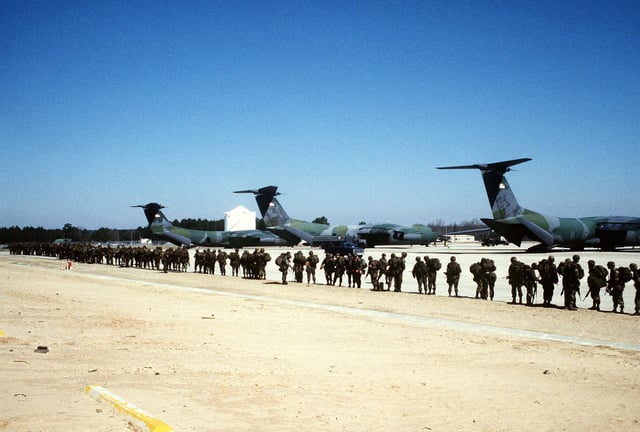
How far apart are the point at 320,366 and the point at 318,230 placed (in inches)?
1947

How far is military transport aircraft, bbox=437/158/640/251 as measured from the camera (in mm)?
40094

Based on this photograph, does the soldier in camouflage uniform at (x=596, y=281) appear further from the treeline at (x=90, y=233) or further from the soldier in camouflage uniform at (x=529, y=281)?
the treeline at (x=90, y=233)

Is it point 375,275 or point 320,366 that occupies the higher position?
point 375,275

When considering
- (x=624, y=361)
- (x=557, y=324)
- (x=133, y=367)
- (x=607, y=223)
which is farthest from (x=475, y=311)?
(x=607, y=223)

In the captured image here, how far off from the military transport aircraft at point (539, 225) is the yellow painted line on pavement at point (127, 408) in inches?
1413

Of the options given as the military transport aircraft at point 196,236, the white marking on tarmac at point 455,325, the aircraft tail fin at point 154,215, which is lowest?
the white marking on tarmac at point 455,325

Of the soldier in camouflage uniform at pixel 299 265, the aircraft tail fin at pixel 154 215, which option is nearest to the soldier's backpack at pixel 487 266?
the soldier in camouflage uniform at pixel 299 265

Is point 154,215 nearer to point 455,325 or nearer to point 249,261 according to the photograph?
point 249,261

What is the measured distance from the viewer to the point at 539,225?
40.6 m

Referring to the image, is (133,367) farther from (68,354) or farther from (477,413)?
(477,413)

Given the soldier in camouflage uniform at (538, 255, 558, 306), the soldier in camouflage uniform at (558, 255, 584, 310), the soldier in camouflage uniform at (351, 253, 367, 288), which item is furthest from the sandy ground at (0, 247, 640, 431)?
the soldier in camouflage uniform at (351, 253, 367, 288)

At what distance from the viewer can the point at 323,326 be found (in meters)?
12.4

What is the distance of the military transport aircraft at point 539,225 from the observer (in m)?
40.1

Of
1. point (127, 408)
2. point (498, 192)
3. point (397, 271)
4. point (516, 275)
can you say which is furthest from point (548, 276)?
point (498, 192)
